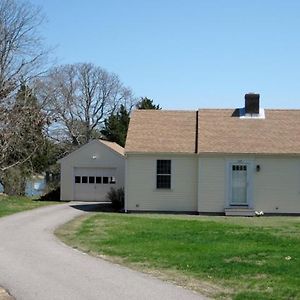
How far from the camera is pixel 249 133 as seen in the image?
32375 millimetres

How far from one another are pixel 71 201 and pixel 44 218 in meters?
15.4

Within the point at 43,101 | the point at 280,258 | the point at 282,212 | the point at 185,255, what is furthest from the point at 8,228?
the point at 43,101

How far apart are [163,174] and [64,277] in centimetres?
2032

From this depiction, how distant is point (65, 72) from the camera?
66125mm

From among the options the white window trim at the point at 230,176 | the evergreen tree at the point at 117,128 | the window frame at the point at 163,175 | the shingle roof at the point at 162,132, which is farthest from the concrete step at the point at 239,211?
the evergreen tree at the point at 117,128

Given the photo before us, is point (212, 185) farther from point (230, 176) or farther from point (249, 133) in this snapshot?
point (249, 133)

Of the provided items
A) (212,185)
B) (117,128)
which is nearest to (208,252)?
(212,185)

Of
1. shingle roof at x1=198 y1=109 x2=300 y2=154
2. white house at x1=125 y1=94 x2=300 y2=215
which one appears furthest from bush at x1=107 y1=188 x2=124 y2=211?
shingle roof at x1=198 y1=109 x2=300 y2=154

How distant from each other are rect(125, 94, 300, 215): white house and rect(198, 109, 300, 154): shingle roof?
0.16ft

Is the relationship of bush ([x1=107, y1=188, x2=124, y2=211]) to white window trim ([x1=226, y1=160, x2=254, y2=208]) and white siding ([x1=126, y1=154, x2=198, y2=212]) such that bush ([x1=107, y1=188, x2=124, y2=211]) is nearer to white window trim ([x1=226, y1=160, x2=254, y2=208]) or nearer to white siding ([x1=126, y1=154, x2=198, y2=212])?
white siding ([x1=126, y1=154, x2=198, y2=212])

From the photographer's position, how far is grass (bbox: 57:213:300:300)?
415 inches

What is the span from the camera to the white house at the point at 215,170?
30688 mm

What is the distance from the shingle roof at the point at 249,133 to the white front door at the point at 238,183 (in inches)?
33.9

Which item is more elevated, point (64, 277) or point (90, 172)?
point (90, 172)
